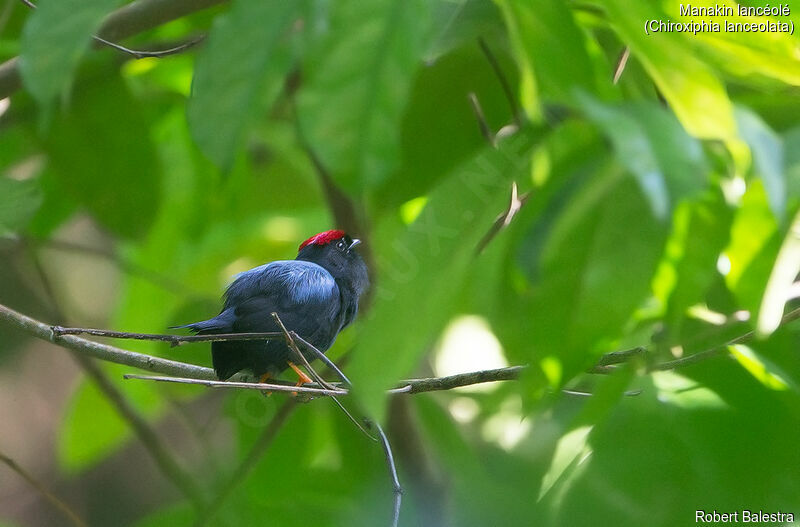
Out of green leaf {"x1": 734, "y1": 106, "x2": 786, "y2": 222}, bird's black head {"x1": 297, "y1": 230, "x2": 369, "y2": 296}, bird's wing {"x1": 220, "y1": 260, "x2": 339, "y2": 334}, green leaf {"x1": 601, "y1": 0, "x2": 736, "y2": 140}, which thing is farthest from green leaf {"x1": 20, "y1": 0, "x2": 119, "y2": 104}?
bird's black head {"x1": 297, "y1": 230, "x2": 369, "y2": 296}

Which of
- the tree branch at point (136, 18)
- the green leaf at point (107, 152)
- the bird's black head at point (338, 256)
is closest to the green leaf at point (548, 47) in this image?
the tree branch at point (136, 18)

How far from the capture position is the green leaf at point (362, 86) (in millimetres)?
1085

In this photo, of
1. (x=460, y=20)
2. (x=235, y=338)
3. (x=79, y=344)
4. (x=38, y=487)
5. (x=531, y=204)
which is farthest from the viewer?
(x=38, y=487)

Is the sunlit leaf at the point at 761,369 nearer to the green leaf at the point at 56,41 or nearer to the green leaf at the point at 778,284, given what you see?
the green leaf at the point at 778,284

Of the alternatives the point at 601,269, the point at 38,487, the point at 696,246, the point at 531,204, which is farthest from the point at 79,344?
the point at 696,246

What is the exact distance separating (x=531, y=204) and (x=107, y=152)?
1.65 metres

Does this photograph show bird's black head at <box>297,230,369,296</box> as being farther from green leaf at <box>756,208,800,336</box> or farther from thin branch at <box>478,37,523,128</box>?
green leaf at <box>756,208,800,336</box>

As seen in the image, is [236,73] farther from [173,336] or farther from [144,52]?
[144,52]

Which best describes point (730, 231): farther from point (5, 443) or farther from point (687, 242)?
point (5, 443)

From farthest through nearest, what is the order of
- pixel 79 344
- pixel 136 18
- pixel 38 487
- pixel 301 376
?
pixel 301 376 → pixel 38 487 → pixel 136 18 → pixel 79 344

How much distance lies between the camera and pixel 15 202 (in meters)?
1.66

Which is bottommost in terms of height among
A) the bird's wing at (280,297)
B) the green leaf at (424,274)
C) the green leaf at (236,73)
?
the bird's wing at (280,297)

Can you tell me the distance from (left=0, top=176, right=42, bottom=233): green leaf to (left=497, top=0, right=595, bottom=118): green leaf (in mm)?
967

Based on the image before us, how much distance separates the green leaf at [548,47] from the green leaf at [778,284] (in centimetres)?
33
